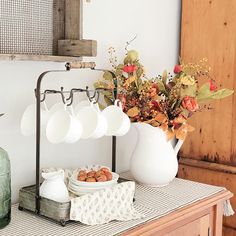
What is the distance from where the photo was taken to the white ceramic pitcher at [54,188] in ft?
4.80

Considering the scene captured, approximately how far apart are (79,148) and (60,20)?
561 mm

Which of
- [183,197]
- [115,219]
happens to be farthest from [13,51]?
[183,197]

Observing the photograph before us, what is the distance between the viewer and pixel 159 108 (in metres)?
Result: 1.80

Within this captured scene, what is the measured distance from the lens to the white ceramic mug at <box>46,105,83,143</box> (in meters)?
1.43

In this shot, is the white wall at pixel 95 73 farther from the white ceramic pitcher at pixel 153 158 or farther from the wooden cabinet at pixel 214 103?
the white ceramic pitcher at pixel 153 158

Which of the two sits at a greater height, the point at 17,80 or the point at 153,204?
the point at 17,80

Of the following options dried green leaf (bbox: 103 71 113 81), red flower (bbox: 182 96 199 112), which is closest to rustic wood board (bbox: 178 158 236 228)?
red flower (bbox: 182 96 199 112)

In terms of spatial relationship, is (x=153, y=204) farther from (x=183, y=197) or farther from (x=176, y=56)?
(x=176, y=56)

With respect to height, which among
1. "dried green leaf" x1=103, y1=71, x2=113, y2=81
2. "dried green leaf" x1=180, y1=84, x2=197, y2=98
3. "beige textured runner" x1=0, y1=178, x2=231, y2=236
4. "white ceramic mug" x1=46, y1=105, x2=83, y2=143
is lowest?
"beige textured runner" x1=0, y1=178, x2=231, y2=236

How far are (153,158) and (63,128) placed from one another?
0.51 meters

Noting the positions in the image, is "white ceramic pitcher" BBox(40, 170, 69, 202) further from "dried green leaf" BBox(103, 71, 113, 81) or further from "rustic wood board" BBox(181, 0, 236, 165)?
"rustic wood board" BBox(181, 0, 236, 165)

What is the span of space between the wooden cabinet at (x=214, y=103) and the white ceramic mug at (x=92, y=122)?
89 centimetres

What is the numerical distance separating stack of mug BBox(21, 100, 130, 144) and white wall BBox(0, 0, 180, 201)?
0.34 feet

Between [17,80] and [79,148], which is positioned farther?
[79,148]
